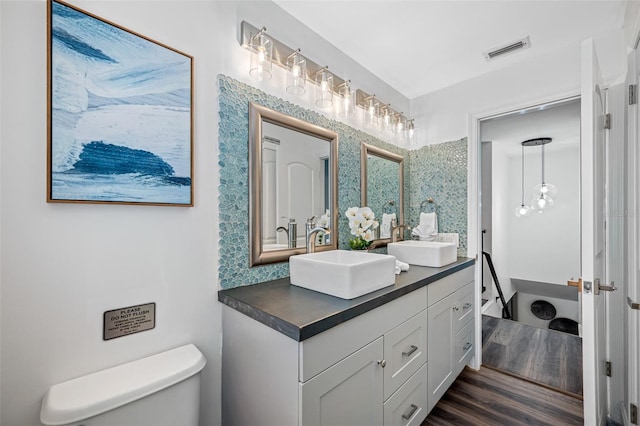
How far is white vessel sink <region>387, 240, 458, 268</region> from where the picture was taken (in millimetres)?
1813

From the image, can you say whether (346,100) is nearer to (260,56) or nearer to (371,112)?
(371,112)

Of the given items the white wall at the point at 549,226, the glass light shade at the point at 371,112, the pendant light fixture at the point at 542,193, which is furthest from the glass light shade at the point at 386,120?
the white wall at the point at 549,226

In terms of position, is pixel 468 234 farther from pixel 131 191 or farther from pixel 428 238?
pixel 131 191

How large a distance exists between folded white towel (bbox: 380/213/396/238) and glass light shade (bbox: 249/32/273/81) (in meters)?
1.39

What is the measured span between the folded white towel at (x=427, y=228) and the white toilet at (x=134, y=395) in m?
1.95

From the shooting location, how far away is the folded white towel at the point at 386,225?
7.38 feet

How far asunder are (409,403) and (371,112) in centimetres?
185

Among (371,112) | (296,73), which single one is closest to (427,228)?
(371,112)

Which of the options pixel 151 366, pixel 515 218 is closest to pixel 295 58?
pixel 151 366

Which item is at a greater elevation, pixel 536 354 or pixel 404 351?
pixel 404 351

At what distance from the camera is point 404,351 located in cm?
135

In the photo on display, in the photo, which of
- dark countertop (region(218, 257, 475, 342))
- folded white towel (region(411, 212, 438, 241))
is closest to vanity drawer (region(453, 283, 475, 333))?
folded white towel (region(411, 212, 438, 241))

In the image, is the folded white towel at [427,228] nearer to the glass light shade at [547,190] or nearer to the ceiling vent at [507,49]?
the ceiling vent at [507,49]

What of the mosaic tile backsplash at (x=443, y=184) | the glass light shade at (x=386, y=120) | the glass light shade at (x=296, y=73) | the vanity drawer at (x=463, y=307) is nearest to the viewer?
the glass light shade at (x=296, y=73)
